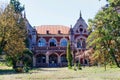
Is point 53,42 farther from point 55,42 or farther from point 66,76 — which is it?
point 66,76

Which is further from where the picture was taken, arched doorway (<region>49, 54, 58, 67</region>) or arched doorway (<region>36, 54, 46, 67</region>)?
arched doorway (<region>49, 54, 58, 67</region>)

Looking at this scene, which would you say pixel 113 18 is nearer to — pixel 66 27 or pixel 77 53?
pixel 77 53

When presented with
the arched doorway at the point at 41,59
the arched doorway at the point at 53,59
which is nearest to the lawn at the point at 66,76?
the arched doorway at the point at 41,59

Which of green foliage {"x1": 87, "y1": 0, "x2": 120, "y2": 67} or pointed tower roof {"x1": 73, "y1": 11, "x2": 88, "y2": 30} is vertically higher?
pointed tower roof {"x1": 73, "y1": 11, "x2": 88, "y2": 30}

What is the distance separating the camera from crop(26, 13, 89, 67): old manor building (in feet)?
294

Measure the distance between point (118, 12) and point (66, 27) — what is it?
2564 inches

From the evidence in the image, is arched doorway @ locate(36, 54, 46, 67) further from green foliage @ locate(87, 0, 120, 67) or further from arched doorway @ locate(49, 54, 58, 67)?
green foliage @ locate(87, 0, 120, 67)

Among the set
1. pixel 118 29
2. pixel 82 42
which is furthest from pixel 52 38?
pixel 118 29

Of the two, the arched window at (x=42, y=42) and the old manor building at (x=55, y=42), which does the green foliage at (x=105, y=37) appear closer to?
the old manor building at (x=55, y=42)

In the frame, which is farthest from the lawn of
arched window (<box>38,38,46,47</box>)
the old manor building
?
arched window (<box>38,38,46,47</box>)

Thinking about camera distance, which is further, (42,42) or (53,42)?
(53,42)

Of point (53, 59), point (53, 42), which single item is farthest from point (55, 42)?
point (53, 59)

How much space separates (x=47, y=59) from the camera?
295 ft

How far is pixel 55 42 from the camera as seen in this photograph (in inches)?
3649
